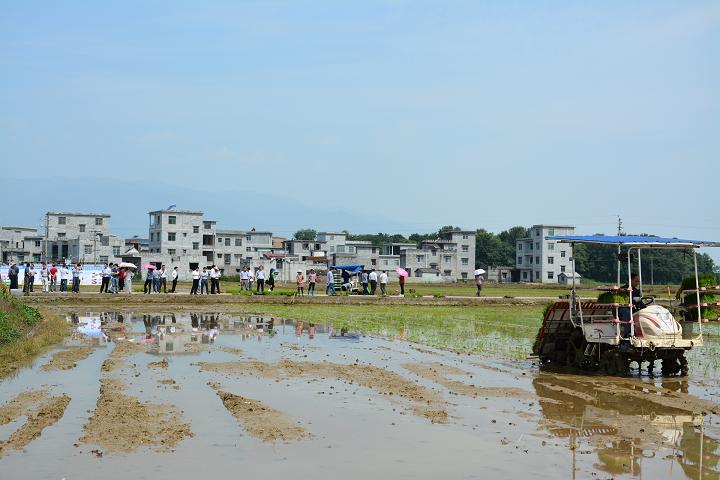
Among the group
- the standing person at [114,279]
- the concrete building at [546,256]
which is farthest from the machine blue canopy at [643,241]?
the concrete building at [546,256]

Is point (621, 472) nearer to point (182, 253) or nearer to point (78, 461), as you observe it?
point (78, 461)

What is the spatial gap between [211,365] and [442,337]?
1011 cm

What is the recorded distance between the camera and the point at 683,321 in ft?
60.7

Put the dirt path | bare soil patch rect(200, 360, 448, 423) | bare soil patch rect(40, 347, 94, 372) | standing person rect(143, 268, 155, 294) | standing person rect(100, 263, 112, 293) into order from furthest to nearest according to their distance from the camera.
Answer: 1. standing person rect(143, 268, 155, 294)
2. standing person rect(100, 263, 112, 293)
3. bare soil patch rect(40, 347, 94, 372)
4. the dirt path
5. bare soil patch rect(200, 360, 448, 423)

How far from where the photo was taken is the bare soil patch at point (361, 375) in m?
14.5

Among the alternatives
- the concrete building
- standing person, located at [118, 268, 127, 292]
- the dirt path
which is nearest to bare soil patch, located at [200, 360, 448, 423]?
the dirt path

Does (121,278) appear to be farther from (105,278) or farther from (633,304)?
(633,304)

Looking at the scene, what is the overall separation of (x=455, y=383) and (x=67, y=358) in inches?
355

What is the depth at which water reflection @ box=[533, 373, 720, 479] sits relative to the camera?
1072 centimetres

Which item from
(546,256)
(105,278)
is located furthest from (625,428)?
(546,256)

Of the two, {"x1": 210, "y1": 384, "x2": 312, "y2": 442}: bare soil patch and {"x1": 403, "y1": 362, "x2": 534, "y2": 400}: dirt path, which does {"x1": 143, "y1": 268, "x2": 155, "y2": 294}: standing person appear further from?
{"x1": 210, "y1": 384, "x2": 312, "y2": 442}: bare soil patch

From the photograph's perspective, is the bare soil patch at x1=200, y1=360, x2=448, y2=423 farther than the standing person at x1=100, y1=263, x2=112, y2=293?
No

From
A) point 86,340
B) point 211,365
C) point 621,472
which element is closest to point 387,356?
point 211,365

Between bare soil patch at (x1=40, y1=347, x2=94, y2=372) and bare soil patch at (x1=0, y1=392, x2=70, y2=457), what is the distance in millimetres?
4037
